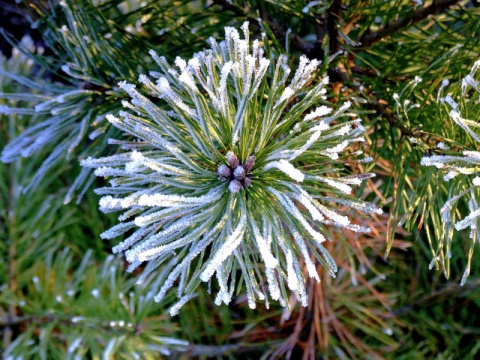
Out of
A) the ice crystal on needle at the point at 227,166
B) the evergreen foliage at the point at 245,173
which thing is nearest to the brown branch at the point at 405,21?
the evergreen foliage at the point at 245,173

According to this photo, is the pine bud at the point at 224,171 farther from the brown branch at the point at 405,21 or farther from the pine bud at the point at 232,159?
the brown branch at the point at 405,21

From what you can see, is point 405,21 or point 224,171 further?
point 405,21

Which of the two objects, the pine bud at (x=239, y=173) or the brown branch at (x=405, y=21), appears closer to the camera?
the pine bud at (x=239, y=173)

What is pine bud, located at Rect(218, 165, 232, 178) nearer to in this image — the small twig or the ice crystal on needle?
the ice crystal on needle

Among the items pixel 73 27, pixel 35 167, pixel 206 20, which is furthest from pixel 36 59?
pixel 35 167

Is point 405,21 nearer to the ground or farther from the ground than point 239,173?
farther from the ground

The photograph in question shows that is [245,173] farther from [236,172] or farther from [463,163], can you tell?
[463,163]

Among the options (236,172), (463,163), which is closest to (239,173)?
(236,172)
